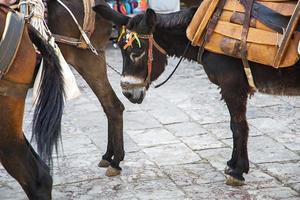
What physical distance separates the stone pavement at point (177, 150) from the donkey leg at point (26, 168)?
2.82ft

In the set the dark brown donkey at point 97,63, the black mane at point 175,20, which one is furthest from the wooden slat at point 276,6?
the dark brown donkey at point 97,63

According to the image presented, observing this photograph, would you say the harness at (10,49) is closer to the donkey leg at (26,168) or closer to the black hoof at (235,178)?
the donkey leg at (26,168)

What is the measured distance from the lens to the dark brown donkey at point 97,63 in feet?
14.9

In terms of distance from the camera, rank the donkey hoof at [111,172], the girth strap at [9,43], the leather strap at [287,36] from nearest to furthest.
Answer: the girth strap at [9,43] → the leather strap at [287,36] → the donkey hoof at [111,172]

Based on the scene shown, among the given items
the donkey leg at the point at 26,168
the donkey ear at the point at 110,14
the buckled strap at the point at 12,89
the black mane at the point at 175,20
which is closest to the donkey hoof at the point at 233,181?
the black mane at the point at 175,20

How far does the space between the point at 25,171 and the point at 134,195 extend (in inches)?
45.2

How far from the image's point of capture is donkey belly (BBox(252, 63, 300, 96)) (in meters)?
4.14

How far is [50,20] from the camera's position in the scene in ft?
14.7

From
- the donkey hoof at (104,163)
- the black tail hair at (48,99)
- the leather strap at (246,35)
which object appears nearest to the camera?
the black tail hair at (48,99)

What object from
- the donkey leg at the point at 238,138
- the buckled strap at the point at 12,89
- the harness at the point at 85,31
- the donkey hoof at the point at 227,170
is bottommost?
the donkey hoof at the point at 227,170

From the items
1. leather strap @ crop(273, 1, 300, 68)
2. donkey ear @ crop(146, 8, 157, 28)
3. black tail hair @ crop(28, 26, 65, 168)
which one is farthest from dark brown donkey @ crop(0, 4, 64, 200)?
leather strap @ crop(273, 1, 300, 68)

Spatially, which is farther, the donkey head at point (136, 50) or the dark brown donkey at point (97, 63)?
the dark brown donkey at point (97, 63)

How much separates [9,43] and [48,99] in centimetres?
46

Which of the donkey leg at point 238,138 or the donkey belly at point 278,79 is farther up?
the donkey belly at point 278,79
